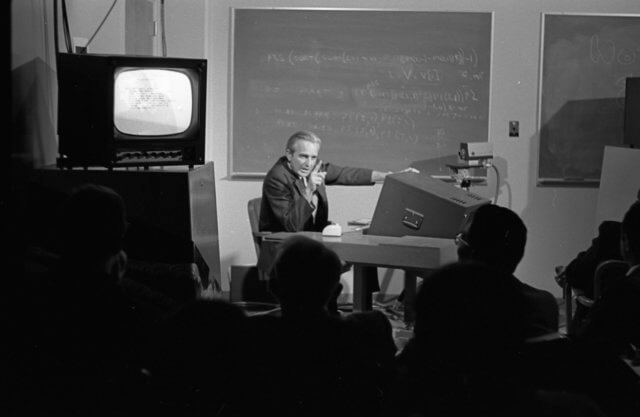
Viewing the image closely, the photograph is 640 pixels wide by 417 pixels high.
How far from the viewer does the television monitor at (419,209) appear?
4012 millimetres

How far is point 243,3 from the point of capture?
5816 millimetres

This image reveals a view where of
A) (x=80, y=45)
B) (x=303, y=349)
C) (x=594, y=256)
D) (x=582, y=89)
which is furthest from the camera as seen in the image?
(x=582, y=89)

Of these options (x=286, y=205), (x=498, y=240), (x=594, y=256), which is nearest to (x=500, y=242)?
(x=498, y=240)

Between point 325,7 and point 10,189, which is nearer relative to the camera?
point 10,189

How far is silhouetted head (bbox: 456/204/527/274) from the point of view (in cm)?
266

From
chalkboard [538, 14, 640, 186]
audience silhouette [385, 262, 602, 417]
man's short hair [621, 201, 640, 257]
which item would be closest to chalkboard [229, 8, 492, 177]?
chalkboard [538, 14, 640, 186]

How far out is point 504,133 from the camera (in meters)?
5.83

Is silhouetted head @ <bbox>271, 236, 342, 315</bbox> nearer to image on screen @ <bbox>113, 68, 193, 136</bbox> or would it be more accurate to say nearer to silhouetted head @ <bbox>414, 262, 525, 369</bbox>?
silhouetted head @ <bbox>414, 262, 525, 369</bbox>

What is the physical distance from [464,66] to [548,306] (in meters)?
3.39

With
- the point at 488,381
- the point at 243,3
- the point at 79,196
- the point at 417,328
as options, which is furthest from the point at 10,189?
the point at 243,3

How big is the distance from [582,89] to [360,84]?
1.39m

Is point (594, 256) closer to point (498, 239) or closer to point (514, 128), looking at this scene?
point (498, 239)

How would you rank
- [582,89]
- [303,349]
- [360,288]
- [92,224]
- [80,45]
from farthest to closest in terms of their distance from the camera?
[582,89]
[360,288]
[80,45]
[92,224]
[303,349]

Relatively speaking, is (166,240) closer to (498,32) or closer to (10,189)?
(10,189)
